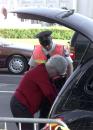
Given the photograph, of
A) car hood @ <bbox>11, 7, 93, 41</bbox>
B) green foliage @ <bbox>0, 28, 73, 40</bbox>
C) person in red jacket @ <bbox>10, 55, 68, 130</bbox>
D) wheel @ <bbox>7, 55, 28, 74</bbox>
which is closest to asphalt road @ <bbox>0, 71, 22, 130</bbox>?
wheel @ <bbox>7, 55, 28, 74</bbox>

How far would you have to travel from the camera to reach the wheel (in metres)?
15.6

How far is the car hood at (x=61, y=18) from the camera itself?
4.00 m

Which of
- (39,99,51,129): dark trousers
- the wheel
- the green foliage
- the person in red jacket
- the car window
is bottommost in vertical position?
the green foliage

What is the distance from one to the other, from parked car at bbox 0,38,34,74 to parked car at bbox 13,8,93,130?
1147 centimetres

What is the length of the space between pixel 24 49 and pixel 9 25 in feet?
45.8

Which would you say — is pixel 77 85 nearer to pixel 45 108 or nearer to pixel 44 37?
pixel 45 108

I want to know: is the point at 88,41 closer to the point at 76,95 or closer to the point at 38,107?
the point at 76,95

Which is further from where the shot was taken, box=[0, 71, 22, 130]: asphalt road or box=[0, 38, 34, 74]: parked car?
box=[0, 38, 34, 74]: parked car

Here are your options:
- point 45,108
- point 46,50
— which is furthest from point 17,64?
point 45,108

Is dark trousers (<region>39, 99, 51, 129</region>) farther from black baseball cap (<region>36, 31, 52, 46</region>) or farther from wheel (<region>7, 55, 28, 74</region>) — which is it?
wheel (<region>7, 55, 28, 74</region>)

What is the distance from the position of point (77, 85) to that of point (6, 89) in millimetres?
8504

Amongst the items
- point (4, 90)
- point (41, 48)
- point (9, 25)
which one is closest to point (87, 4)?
point (9, 25)

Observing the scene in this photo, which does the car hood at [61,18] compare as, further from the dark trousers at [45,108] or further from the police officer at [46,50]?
the police officer at [46,50]

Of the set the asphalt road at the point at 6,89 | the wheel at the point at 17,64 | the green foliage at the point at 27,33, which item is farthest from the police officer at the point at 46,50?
the green foliage at the point at 27,33
